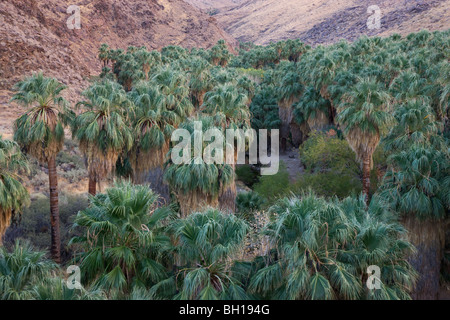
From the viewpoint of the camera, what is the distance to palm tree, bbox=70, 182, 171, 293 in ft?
35.9

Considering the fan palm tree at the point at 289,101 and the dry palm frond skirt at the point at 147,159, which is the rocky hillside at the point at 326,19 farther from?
the dry palm frond skirt at the point at 147,159

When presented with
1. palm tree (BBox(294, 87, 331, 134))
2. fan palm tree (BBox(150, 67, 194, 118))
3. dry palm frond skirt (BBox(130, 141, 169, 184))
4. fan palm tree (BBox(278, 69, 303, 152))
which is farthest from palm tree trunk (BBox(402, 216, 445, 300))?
fan palm tree (BBox(278, 69, 303, 152))

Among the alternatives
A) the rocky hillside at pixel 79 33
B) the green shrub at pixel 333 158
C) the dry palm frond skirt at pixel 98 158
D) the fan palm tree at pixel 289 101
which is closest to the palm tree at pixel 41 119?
the dry palm frond skirt at pixel 98 158

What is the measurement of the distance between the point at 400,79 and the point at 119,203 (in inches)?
843

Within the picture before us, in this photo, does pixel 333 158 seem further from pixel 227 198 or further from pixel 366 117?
pixel 227 198

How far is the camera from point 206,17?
11000 cm

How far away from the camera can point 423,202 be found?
53.7ft

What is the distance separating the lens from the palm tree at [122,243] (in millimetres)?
10930

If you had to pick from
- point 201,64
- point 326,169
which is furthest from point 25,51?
point 326,169

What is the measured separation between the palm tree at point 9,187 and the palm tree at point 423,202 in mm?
14872
